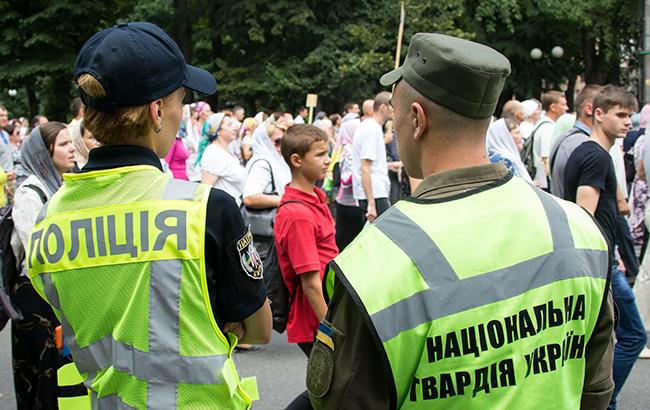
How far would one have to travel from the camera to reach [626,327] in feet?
15.7

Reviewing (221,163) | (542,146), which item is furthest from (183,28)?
(221,163)

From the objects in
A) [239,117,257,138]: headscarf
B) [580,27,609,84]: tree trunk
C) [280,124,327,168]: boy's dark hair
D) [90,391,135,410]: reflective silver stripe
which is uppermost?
[90,391,135,410]: reflective silver stripe

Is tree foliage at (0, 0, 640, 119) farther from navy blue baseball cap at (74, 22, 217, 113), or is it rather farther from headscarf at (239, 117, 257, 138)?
navy blue baseball cap at (74, 22, 217, 113)

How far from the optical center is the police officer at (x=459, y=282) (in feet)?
5.71

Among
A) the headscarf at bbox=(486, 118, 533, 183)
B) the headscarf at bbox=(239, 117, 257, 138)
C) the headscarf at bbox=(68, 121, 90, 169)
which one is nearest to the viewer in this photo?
the headscarf at bbox=(68, 121, 90, 169)

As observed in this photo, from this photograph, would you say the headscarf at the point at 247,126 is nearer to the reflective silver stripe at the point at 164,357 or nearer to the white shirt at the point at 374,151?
the white shirt at the point at 374,151

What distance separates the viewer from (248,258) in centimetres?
219

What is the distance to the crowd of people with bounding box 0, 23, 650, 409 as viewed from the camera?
211 centimetres

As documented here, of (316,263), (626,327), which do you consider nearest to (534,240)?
(316,263)

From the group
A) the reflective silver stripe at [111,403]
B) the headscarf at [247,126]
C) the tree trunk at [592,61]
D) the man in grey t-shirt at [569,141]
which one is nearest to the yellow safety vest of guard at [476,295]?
the reflective silver stripe at [111,403]


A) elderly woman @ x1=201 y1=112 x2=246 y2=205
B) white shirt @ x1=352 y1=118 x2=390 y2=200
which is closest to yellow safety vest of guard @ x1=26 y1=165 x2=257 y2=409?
elderly woman @ x1=201 y1=112 x2=246 y2=205

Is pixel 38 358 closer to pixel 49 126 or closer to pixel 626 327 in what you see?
pixel 49 126

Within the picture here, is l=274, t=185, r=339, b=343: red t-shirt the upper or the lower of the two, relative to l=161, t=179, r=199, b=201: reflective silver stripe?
lower

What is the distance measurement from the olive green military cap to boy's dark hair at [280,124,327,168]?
267 cm
